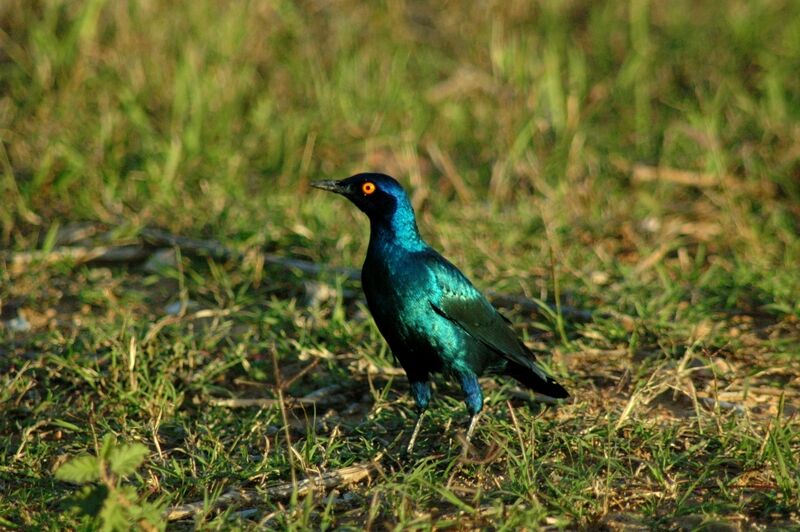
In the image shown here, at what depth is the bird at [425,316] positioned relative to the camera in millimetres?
3814

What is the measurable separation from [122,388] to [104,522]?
132cm

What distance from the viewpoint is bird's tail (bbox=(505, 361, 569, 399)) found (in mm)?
3971

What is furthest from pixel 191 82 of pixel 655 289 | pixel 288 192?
pixel 655 289

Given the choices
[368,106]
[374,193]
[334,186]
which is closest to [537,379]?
[374,193]

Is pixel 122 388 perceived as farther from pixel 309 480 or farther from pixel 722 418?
pixel 722 418

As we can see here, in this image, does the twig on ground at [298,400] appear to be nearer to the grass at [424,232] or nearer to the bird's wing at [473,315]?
the grass at [424,232]

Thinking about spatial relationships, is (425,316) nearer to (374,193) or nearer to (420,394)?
(420,394)

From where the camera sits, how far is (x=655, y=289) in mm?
5145

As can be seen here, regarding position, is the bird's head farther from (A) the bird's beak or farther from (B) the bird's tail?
(B) the bird's tail

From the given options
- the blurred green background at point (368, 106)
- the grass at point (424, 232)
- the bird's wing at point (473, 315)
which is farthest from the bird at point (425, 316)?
the blurred green background at point (368, 106)

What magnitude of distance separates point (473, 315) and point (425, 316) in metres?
0.23

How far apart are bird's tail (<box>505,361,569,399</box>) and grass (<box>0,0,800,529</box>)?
4.1 inches

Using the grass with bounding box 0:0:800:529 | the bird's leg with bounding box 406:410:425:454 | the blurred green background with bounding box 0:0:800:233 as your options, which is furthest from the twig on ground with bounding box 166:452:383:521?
the blurred green background with bounding box 0:0:800:233

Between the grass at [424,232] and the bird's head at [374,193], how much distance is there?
677 millimetres
